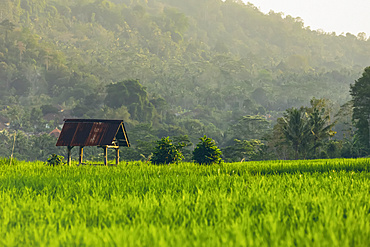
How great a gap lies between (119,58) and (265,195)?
542ft

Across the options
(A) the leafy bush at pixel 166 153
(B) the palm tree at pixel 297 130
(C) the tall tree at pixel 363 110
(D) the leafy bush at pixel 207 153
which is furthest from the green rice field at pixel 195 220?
(C) the tall tree at pixel 363 110

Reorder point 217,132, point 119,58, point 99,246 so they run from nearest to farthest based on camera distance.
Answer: point 99,246, point 217,132, point 119,58

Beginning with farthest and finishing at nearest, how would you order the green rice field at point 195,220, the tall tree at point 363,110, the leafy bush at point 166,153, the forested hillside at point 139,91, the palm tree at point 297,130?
1. the forested hillside at point 139,91
2. the tall tree at point 363,110
3. the palm tree at point 297,130
4. the leafy bush at point 166,153
5. the green rice field at point 195,220

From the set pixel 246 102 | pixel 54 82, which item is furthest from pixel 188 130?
pixel 54 82

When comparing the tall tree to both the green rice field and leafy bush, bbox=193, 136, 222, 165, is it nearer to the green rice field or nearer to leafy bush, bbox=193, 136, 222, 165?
leafy bush, bbox=193, 136, 222, 165

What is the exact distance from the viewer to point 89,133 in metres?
21.2

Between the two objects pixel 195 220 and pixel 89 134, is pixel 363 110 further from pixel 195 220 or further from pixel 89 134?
pixel 195 220

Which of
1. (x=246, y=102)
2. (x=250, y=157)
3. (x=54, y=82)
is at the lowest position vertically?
(x=250, y=157)

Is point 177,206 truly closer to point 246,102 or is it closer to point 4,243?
point 4,243

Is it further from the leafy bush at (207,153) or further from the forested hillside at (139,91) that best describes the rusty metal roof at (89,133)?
the forested hillside at (139,91)

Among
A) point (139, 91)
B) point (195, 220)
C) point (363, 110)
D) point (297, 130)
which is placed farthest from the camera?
point (139, 91)

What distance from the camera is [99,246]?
5.00 m

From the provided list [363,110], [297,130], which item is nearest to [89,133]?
[297,130]

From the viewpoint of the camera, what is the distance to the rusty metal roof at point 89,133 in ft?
68.8
